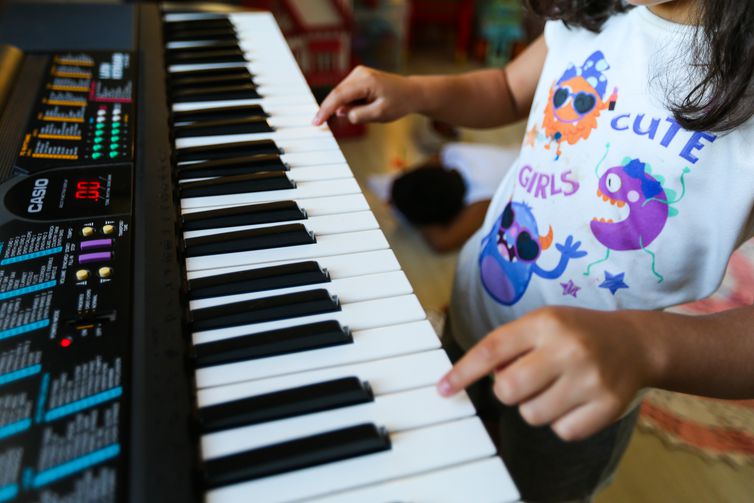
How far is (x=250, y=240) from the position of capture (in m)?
0.60

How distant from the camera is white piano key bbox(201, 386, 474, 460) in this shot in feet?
1.41

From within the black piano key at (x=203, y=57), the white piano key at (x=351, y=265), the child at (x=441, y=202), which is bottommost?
the child at (x=441, y=202)

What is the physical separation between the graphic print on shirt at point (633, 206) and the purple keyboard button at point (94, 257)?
0.55 meters

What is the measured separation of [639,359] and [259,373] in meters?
0.30

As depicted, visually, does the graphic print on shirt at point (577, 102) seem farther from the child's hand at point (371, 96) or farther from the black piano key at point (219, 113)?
the black piano key at point (219, 113)

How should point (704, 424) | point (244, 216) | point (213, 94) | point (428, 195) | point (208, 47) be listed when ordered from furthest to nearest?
1. point (428, 195)
2. point (704, 424)
3. point (208, 47)
4. point (213, 94)
5. point (244, 216)

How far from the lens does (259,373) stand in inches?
18.8

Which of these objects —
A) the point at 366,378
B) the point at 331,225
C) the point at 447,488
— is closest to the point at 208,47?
the point at 331,225

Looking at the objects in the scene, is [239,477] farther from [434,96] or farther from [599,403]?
[434,96]

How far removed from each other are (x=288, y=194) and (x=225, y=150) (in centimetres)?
12

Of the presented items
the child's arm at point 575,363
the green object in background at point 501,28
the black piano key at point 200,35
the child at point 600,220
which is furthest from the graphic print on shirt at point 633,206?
the green object in background at point 501,28

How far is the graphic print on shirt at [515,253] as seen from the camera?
766mm

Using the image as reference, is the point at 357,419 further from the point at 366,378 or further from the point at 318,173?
the point at 318,173

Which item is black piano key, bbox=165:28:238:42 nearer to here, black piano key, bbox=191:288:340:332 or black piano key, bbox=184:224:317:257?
black piano key, bbox=184:224:317:257
